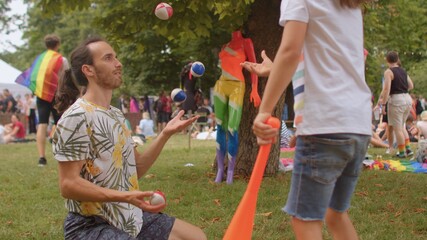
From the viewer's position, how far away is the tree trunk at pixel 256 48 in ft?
22.0

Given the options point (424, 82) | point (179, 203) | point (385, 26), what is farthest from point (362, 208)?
point (424, 82)

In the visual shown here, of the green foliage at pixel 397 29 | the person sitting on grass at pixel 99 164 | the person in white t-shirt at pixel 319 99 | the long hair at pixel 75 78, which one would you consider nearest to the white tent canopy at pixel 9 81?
the green foliage at pixel 397 29

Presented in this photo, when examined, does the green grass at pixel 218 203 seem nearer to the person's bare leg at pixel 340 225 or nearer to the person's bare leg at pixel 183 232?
the person's bare leg at pixel 183 232

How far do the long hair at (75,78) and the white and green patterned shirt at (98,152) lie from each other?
214mm

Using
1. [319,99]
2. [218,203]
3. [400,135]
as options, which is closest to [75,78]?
[319,99]

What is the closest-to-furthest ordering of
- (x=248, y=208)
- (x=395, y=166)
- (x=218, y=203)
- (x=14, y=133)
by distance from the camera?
(x=248, y=208)
(x=218, y=203)
(x=395, y=166)
(x=14, y=133)

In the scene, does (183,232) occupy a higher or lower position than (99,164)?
lower

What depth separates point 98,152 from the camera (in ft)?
9.09

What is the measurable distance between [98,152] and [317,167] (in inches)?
44.0

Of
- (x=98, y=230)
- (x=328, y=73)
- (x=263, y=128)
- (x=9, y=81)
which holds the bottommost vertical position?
(x=9, y=81)

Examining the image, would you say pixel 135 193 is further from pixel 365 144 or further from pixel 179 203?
pixel 179 203

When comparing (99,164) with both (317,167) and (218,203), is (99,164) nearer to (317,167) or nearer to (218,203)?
(317,167)

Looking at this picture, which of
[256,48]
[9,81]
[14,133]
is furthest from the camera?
[9,81]

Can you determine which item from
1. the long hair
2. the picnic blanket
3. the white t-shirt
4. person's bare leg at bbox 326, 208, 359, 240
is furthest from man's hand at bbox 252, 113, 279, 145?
the picnic blanket
